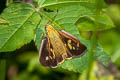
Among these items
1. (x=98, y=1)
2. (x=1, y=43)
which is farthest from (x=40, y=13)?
(x=98, y=1)

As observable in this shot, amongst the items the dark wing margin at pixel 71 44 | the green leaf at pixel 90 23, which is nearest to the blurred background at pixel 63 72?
the green leaf at pixel 90 23

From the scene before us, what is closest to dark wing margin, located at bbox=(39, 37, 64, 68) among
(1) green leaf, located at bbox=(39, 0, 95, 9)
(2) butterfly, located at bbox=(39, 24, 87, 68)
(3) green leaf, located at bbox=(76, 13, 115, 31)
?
(2) butterfly, located at bbox=(39, 24, 87, 68)

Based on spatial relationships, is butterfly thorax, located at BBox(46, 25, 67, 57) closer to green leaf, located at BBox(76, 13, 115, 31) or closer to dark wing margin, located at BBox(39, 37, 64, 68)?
dark wing margin, located at BBox(39, 37, 64, 68)

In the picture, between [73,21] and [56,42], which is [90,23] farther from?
[56,42]

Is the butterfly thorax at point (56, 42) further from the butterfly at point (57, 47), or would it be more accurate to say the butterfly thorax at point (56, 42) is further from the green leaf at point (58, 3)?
the green leaf at point (58, 3)

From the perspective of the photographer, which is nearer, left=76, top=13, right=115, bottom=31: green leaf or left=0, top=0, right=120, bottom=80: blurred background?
left=76, top=13, right=115, bottom=31: green leaf

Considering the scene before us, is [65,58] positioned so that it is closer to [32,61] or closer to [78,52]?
[78,52]
